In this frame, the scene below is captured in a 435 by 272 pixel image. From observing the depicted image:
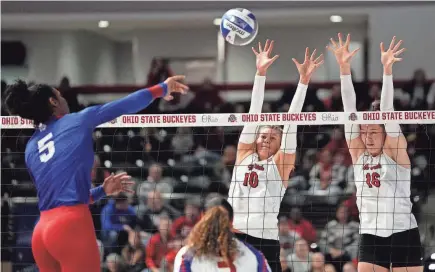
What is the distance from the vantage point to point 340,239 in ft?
35.6

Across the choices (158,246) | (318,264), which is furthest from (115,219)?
(318,264)

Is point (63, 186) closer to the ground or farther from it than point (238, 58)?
closer to the ground

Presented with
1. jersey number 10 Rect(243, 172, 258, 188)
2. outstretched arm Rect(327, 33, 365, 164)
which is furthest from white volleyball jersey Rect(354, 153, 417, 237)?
jersey number 10 Rect(243, 172, 258, 188)

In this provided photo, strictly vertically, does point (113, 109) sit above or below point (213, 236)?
above

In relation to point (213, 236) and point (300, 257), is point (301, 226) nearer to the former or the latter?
point (300, 257)

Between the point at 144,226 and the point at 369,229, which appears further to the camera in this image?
the point at 144,226

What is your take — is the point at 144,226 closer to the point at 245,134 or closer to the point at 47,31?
the point at 245,134

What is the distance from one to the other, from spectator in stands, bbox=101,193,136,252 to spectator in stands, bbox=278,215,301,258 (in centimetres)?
165

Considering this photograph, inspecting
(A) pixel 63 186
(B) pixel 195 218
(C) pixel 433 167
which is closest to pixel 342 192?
(C) pixel 433 167

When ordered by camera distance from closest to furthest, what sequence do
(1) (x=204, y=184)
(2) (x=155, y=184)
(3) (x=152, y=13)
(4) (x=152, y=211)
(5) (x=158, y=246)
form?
(5) (x=158, y=246), (4) (x=152, y=211), (2) (x=155, y=184), (1) (x=204, y=184), (3) (x=152, y=13)

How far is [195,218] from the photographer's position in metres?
10.6

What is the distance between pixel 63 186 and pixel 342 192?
19.1 ft

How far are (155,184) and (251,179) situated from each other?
3504 mm

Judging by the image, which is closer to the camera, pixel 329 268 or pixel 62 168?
pixel 62 168
